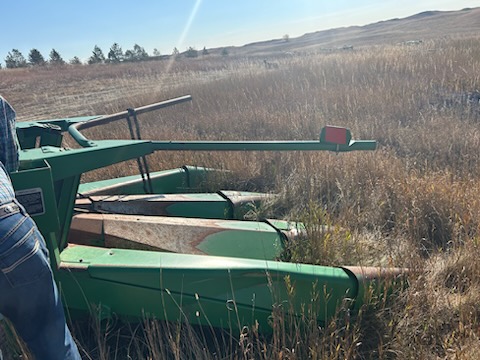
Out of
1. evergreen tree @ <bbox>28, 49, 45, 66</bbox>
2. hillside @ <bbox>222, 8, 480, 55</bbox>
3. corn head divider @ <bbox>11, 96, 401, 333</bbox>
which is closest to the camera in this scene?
corn head divider @ <bbox>11, 96, 401, 333</bbox>

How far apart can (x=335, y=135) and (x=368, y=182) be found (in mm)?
903

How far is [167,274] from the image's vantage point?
1.87 meters

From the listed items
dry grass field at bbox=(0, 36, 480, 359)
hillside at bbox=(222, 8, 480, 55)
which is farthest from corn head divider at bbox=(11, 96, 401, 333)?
hillside at bbox=(222, 8, 480, 55)

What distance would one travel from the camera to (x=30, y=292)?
3.85 feet

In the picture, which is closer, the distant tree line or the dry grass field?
the dry grass field

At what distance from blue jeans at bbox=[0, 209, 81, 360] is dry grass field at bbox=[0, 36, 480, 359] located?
491mm

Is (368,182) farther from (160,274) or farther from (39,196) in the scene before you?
(39,196)

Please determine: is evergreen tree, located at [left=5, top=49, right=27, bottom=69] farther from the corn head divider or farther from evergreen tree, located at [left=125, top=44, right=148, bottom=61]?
the corn head divider

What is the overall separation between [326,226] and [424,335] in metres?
0.90

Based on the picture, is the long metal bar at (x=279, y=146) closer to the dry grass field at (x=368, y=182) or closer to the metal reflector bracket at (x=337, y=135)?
the metal reflector bracket at (x=337, y=135)

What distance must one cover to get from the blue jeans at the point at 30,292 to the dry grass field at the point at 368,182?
49 centimetres

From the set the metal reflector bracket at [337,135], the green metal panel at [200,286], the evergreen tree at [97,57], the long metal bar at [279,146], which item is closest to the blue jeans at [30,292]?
the green metal panel at [200,286]

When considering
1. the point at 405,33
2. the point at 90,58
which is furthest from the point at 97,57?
the point at 405,33

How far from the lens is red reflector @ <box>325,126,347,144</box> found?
285 centimetres
